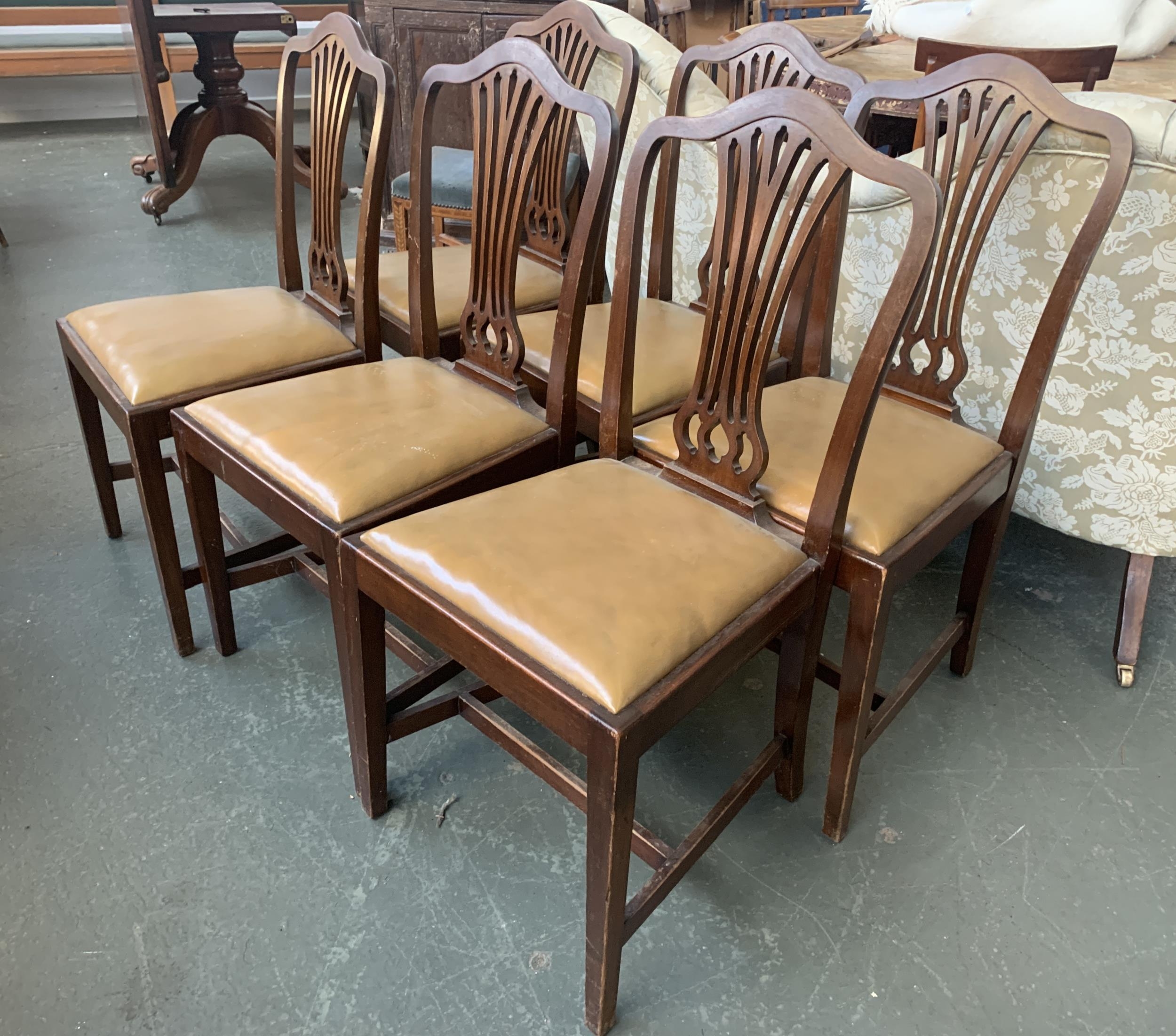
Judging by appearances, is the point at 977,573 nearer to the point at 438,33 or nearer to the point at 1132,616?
the point at 1132,616

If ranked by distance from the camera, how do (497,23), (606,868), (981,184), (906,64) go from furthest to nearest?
1. (497,23)
2. (906,64)
3. (981,184)
4. (606,868)

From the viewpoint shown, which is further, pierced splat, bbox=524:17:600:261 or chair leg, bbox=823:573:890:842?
pierced splat, bbox=524:17:600:261

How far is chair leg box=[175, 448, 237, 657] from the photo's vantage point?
1513mm

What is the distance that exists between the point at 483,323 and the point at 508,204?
21 centimetres

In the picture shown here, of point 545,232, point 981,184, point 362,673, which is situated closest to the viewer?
point 362,673

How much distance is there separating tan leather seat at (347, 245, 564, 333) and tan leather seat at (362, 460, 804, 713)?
0.69 m

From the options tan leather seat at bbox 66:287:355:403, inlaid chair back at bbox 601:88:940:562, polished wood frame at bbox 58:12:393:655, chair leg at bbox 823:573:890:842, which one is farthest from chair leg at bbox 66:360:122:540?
chair leg at bbox 823:573:890:842

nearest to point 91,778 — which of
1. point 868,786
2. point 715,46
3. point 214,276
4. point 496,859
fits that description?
point 496,859

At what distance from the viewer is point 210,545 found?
5.15 ft

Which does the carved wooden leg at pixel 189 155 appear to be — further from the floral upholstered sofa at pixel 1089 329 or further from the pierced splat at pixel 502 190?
the floral upholstered sofa at pixel 1089 329

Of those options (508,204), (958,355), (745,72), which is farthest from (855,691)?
(745,72)

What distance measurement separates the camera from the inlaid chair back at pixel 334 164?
157 cm

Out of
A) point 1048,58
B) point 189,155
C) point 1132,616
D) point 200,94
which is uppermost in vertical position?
point 1048,58

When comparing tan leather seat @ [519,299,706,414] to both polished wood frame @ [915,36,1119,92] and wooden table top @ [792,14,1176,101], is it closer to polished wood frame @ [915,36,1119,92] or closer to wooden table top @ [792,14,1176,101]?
polished wood frame @ [915,36,1119,92]
